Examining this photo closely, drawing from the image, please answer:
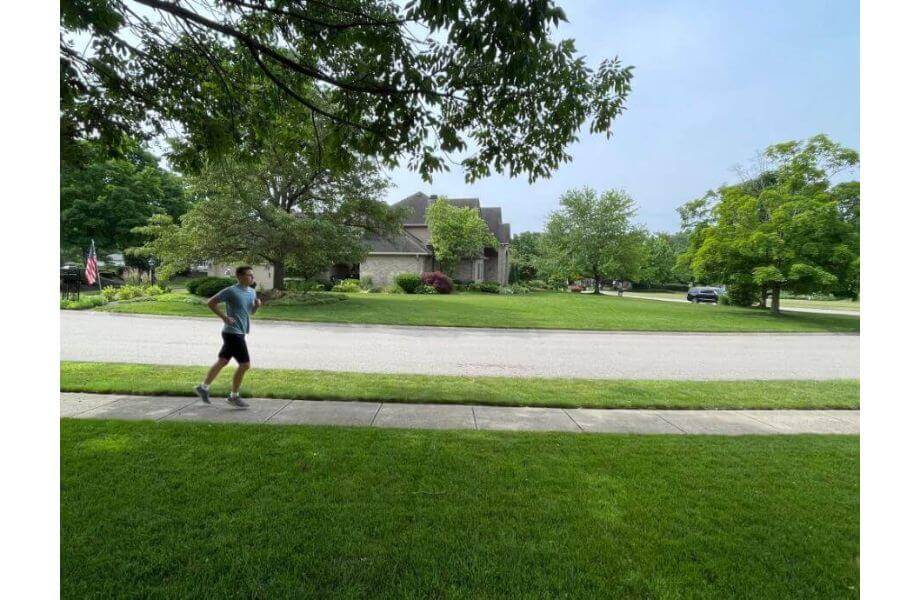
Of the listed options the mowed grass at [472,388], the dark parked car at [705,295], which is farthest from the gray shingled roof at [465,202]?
the mowed grass at [472,388]

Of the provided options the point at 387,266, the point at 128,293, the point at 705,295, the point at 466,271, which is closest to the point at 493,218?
the point at 466,271

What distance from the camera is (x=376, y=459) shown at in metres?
3.81

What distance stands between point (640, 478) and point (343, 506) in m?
2.44

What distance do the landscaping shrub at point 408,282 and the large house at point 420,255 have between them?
Result: 7.52 feet

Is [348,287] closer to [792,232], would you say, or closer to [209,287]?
[209,287]

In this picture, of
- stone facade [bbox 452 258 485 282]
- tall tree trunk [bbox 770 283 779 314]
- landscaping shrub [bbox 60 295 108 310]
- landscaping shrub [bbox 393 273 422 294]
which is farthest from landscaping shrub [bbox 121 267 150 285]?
tall tree trunk [bbox 770 283 779 314]

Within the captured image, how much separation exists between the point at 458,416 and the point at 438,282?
24.8 metres

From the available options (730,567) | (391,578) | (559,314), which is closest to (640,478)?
(730,567)

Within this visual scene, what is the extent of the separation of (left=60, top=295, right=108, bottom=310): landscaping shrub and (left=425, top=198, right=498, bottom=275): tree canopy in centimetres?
2014

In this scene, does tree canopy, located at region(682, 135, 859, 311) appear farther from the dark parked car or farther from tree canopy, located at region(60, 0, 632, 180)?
tree canopy, located at region(60, 0, 632, 180)

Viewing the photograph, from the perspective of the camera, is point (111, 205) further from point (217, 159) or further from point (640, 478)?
point (640, 478)

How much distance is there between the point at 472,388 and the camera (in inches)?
263

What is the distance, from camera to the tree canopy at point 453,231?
105 feet

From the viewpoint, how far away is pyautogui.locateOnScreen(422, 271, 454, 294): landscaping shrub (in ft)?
98.0
